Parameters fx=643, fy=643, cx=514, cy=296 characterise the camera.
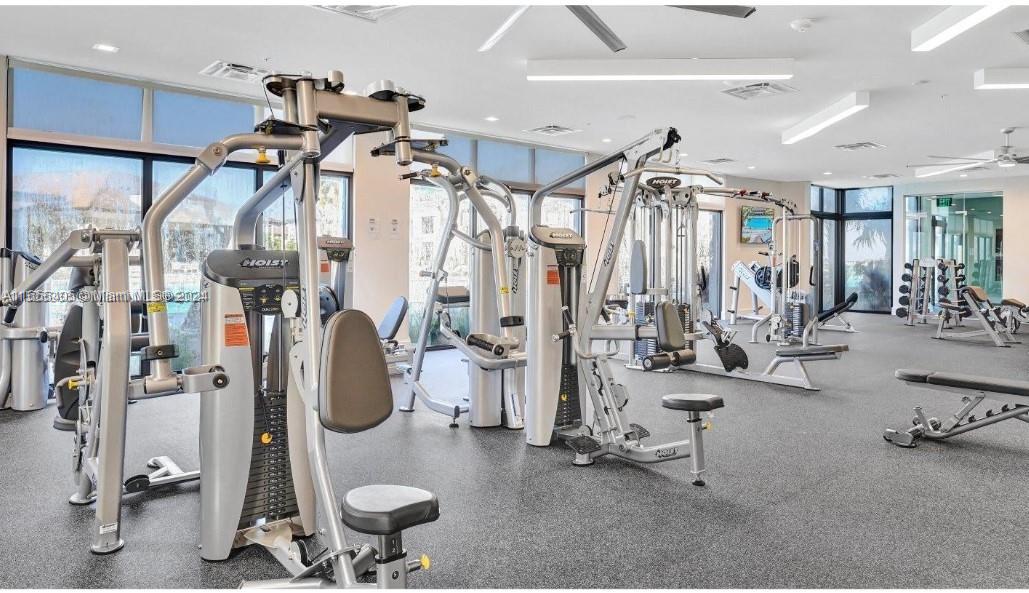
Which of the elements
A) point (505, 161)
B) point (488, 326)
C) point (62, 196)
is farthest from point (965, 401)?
point (62, 196)

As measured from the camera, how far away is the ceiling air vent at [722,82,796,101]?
5938 millimetres

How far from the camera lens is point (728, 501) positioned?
291cm

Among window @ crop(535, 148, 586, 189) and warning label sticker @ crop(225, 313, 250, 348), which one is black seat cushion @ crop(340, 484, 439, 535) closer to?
warning label sticker @ crop(225, 313, 250, 348)

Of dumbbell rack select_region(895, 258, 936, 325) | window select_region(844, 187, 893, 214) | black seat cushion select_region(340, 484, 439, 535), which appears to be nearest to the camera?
black seat cushion select_region(340, 484, 439, 535)

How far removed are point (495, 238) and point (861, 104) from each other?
4483 millimetres

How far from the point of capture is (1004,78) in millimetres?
5344

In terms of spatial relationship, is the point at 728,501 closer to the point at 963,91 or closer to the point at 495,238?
the point at 495,238

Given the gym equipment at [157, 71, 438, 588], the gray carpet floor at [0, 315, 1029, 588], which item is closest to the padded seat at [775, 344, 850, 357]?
the gray carpet floor at [0, 315, 1029, 588]

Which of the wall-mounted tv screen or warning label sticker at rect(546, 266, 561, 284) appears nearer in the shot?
warning label sticker at rect(546, 266, 561, 284)

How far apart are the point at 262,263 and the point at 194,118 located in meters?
4.68

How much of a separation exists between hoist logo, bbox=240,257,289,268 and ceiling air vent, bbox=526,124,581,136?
19.2ft

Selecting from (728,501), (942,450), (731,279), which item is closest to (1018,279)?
(731,279)

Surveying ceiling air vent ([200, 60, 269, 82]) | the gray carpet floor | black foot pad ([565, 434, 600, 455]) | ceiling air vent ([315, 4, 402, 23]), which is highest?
ceiling air vent ([200, 60, 269, 82])

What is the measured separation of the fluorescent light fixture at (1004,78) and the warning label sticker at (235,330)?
6.11m
